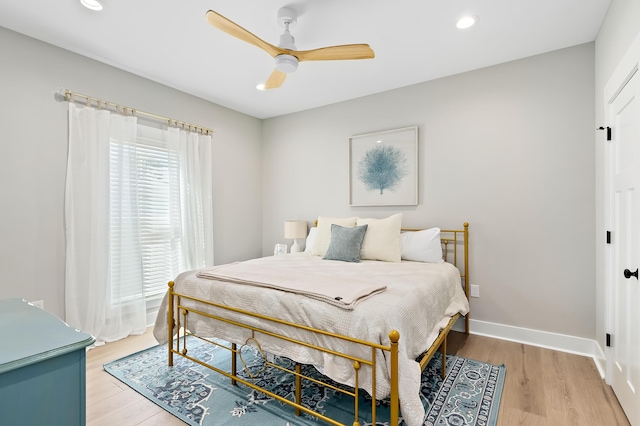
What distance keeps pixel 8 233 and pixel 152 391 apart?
5.68 feet

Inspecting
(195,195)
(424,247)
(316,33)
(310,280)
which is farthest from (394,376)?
(195,195)

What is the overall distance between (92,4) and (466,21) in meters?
2.73

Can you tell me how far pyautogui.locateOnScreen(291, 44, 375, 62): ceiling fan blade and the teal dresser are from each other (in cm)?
213

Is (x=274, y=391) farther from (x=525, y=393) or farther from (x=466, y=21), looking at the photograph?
(x=466, y=21)

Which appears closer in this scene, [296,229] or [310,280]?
[310,280]

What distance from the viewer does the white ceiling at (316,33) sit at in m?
2.30

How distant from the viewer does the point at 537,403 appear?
2.07 metres

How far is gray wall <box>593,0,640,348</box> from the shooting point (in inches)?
78.6

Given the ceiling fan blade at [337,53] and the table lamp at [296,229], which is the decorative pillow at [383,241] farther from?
the ceiling fan blade at [337,53]

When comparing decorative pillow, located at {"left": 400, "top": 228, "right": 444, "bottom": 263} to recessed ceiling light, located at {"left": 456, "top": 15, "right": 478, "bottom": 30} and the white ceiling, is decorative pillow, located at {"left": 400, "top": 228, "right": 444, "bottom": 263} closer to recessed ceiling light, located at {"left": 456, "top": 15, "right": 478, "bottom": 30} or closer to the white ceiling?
the white ceiling

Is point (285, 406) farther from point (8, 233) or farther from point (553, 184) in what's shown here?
point (553, 184)

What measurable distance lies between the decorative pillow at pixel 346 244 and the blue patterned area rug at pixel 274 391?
Answer: 1.09m

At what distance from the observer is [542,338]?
9.73 ft

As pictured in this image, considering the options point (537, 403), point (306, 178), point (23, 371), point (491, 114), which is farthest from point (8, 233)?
point (491, 114)
